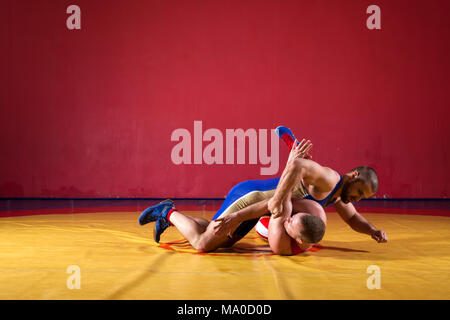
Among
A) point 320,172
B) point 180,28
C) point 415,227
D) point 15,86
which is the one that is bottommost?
point 415,227

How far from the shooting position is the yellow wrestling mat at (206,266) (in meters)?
1.94

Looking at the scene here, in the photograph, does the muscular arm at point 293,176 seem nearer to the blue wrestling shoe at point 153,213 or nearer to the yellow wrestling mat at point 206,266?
the yellow wrestling mat at point 206,266

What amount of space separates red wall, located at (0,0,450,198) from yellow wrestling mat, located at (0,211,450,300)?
3.11 meters

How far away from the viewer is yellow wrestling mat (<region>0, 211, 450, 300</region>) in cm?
194

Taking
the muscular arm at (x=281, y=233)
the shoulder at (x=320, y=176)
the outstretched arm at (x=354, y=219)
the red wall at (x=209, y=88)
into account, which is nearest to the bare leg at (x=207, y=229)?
the muscular arm at (x=281, y=233)

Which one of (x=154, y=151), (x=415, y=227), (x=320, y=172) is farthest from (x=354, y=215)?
(x=154, y=151)

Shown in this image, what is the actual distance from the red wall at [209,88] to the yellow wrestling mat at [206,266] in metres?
3.11

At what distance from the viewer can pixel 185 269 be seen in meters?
2.37

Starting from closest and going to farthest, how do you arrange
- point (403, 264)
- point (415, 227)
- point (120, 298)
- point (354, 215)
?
point (120, 298), point (403, 264), point (354, 215), point (415, 227)

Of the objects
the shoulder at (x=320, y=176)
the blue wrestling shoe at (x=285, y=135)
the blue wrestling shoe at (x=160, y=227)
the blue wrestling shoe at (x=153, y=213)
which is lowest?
the blue wrestling shoe at (x=160, y=227)

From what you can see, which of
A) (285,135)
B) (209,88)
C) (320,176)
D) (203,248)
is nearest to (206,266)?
(203,248)

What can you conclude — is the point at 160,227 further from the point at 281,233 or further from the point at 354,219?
the point at 354,219

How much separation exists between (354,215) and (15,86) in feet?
17.9

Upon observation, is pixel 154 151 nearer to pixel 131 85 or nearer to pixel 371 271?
pixel 131 85
